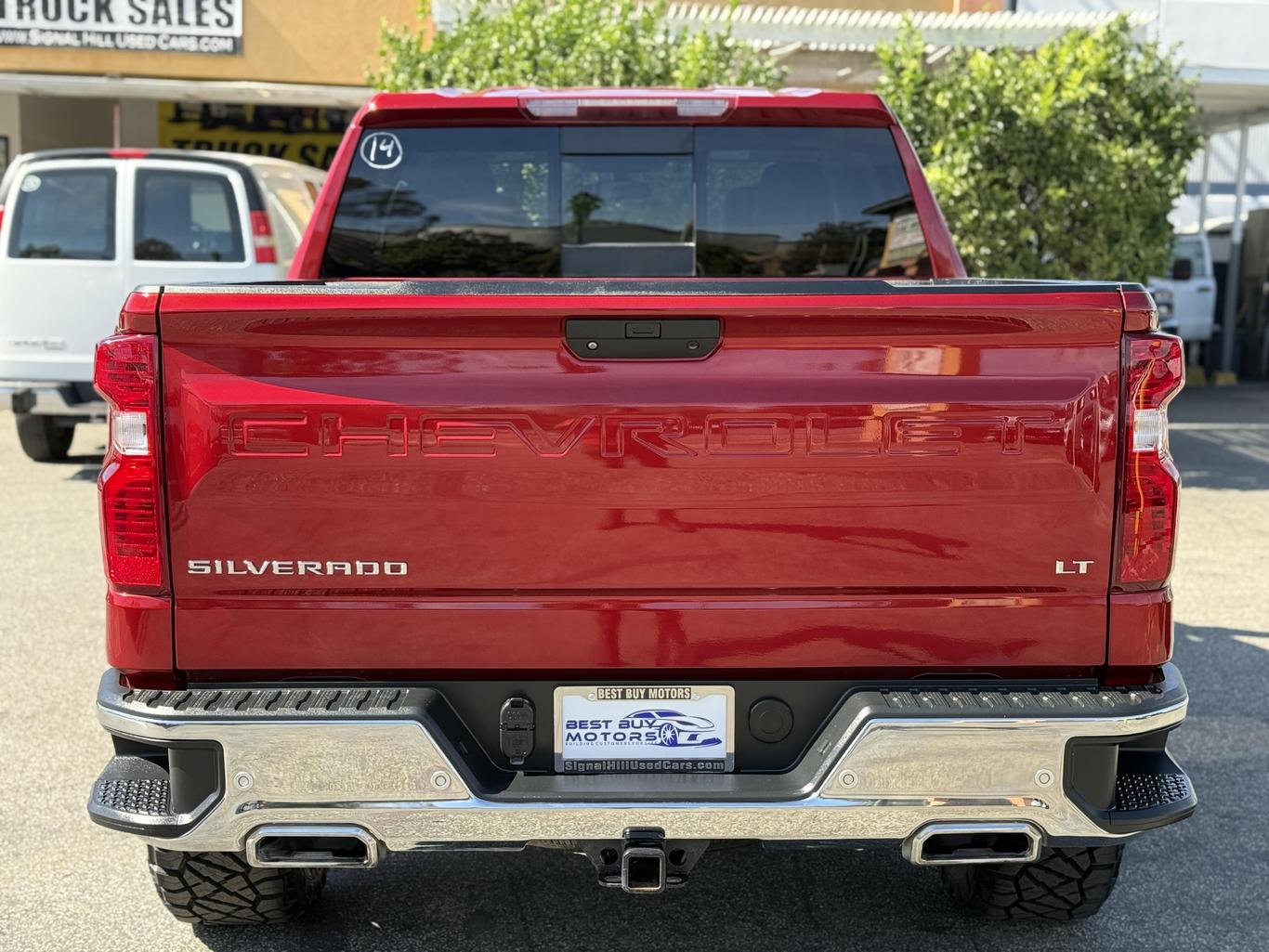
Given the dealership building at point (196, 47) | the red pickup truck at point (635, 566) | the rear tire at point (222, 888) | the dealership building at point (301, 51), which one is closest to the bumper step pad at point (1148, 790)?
the red pickup truck at point (635, 566)

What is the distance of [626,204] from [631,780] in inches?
79.1

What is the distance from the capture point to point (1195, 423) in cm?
1459

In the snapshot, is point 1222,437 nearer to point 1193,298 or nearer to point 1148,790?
point 1193,298

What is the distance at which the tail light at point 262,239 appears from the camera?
10.3m

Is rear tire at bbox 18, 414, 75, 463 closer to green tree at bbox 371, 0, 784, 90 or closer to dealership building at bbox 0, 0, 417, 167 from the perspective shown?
green tree at bbox 371, 0, 784, 90

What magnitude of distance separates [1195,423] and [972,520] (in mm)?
12919

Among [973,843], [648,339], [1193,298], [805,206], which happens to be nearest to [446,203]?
[805,206]

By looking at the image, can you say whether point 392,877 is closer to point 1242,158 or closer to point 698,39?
point 698,39

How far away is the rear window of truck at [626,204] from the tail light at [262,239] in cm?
655

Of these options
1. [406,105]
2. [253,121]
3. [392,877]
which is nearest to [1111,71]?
[406,105]

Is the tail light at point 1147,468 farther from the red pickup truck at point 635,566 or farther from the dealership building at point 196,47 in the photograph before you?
the dealership building at point 196,47

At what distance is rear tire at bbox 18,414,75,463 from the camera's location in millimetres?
10750

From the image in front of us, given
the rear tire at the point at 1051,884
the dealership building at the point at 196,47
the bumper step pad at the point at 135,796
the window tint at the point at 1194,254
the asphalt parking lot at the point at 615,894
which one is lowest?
the asphalt parking lot at the point at 615,894

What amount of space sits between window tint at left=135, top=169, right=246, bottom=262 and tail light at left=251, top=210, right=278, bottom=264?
110 mm
